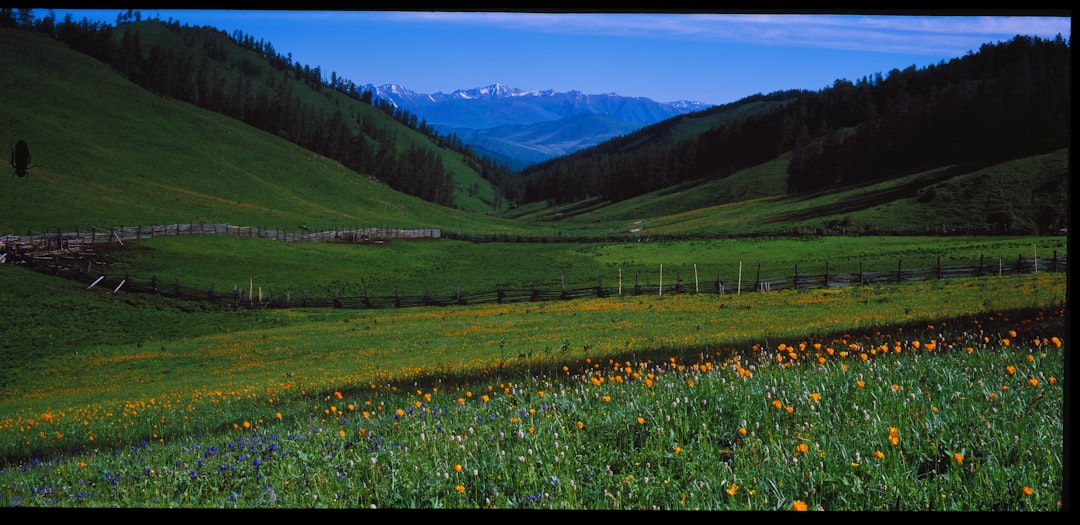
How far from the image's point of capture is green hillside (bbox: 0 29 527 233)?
72.1 m

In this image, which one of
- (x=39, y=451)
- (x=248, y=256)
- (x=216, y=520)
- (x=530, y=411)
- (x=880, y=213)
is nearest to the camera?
(x=216, y=520)

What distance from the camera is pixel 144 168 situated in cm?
10269

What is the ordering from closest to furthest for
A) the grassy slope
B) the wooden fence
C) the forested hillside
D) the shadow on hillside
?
the wooden fence
the grassy slope
the shadow on hillside
the forested hillside

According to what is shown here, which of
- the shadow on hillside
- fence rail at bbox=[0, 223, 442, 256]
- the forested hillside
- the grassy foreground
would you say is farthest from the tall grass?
the shadow on hillside

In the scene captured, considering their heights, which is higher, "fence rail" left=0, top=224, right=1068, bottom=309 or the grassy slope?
the grassy slope

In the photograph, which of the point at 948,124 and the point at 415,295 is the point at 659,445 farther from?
the point at 948,124

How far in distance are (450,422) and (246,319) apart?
37458mm

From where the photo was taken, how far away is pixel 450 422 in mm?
6145

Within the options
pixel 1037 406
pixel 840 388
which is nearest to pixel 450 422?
pixel 840 388

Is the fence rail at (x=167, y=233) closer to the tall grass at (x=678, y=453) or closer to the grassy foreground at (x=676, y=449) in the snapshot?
the grassy foreground at (x=676, y=449)

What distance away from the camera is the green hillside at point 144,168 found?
2837 inches

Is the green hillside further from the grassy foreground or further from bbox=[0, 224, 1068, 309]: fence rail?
the grassy foreground

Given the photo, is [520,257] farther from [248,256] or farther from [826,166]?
[826,166]

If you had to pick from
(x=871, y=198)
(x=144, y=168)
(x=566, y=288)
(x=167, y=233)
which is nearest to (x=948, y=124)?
(x=871, y=198)
